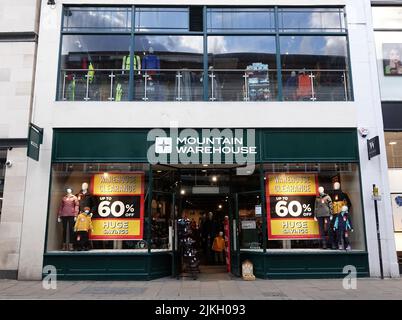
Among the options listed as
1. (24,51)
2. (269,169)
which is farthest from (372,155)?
(24,51)

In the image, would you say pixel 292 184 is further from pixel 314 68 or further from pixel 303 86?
pixel 314 68

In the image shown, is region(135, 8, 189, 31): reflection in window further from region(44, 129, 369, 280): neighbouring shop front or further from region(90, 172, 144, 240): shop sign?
region(90, 172, 144, 240): shop sign

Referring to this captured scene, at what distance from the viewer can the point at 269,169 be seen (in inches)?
466

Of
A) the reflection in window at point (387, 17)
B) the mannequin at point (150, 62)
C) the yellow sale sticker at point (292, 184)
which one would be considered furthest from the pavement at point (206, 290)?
the reflection in window at point (387, 17)

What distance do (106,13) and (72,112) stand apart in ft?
11.6

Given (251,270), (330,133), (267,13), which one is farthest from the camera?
(267,13)

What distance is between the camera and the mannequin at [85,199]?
11.6 meters

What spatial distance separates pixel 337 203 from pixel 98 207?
7232 mm

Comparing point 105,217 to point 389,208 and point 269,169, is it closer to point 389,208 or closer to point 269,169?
point 269,169

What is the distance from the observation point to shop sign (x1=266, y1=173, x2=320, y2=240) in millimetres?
11562

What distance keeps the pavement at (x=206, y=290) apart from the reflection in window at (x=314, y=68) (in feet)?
18.6

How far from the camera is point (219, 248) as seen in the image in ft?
45.6

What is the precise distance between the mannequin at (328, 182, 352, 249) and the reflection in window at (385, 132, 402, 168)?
1.78 meters

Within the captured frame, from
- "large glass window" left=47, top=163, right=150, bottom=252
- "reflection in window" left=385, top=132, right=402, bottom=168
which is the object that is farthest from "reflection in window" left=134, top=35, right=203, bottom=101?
"reflection in window" left=385, top=132, right=402, bottom=168
